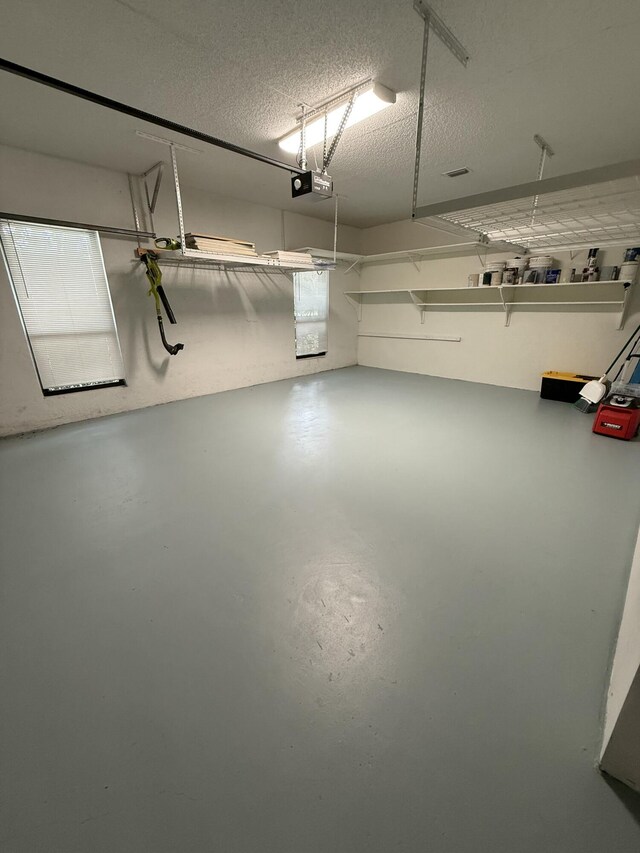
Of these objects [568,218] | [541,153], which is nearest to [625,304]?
[568,218]

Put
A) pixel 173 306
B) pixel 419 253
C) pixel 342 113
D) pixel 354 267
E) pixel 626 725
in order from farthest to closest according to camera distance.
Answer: pixel 354 267 → pixel 419 253 → pixel 173 306 → pixel 342 113 → pixel 626 725

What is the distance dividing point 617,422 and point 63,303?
525 centimetres

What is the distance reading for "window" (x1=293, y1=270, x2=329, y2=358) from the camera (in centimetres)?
510

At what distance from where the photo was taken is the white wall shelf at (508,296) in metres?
3.67

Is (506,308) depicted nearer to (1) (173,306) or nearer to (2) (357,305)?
(2) (357,305)

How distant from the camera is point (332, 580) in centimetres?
144

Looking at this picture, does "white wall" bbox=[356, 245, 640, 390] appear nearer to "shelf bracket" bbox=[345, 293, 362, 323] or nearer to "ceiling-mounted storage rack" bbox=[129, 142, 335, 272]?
"shelf bracket" bbox=[345, 293, 362, 323]

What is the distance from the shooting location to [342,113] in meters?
2.12

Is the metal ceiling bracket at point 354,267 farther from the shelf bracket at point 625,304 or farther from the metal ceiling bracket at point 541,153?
the shelf bracket at point 625,304

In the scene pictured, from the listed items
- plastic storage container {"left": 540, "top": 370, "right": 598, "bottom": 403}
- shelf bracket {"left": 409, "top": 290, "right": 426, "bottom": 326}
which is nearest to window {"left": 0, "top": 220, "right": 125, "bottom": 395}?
shelf bracket {"left": 409, "top": 290, "right": 426, "bottom": 326}

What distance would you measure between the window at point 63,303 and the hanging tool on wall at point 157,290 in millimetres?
430

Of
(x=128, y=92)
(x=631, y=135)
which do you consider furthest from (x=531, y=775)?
(x=631, y=135)

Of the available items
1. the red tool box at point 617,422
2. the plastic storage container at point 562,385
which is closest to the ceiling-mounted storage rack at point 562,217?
the plastic storage container at point 562,385

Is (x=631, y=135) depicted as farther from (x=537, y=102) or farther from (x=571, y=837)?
(x=571, y=837)
